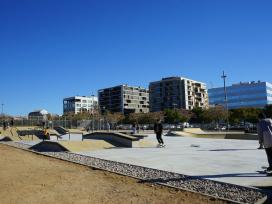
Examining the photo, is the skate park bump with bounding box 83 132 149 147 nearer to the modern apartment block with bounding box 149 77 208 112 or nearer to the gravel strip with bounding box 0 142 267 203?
the gravel strip with bounding box 0 142 267 203

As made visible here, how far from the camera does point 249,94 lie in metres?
137

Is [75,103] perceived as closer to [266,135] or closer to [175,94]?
[175,94]

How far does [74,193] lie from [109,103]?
154770 millimetres

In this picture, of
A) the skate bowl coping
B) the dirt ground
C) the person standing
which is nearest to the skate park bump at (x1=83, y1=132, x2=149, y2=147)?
the skate bowl coping

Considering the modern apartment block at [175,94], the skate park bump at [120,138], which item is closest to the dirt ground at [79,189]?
the skate park bump at [120,138]

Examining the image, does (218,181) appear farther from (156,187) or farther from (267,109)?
(267,109)

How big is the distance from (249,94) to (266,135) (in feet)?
440

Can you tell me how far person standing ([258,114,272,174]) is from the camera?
9109mm

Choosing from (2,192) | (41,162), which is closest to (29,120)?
(41,162)

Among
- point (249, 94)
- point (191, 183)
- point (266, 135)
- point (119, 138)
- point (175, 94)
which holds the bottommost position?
point (191, 183)

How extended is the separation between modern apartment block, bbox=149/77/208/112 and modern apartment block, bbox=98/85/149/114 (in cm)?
1338

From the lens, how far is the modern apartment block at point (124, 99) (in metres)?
157

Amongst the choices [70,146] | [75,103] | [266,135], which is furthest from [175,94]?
[266,135]

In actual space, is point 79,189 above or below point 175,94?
below
